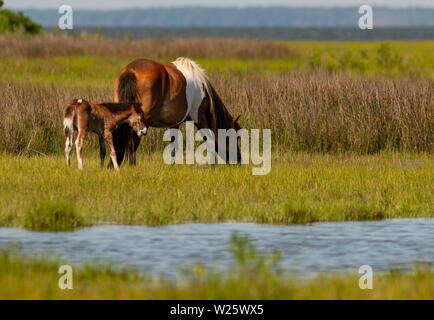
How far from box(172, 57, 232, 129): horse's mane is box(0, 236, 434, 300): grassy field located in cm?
781

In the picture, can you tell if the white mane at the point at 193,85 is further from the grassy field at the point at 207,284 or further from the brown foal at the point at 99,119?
the grassy field at the point at 207,284

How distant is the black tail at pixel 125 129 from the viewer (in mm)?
14844

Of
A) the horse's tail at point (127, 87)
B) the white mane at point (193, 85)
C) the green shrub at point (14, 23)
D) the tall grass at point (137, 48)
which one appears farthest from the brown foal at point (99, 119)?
the green shrub at point (14, 23)

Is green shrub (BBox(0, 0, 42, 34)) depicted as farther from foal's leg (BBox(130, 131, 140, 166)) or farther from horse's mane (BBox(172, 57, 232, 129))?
foal's leg (BBox(130, 131, 140, 166))

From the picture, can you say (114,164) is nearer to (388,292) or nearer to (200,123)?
(200,123)

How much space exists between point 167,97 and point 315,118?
4147mm

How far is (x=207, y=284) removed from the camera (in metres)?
7.14

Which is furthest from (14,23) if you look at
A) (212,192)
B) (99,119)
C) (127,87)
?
(212,192)

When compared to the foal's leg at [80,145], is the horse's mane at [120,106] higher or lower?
higher

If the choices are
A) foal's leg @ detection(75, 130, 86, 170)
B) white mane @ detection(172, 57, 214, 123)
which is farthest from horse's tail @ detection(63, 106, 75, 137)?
white mane @ detection(172, 57, 214, 123)

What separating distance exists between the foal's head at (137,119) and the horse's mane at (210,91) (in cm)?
163

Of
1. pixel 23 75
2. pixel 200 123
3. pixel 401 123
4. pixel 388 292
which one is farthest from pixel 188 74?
pixel 23 75

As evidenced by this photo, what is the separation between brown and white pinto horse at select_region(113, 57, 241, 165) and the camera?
14.9 m
